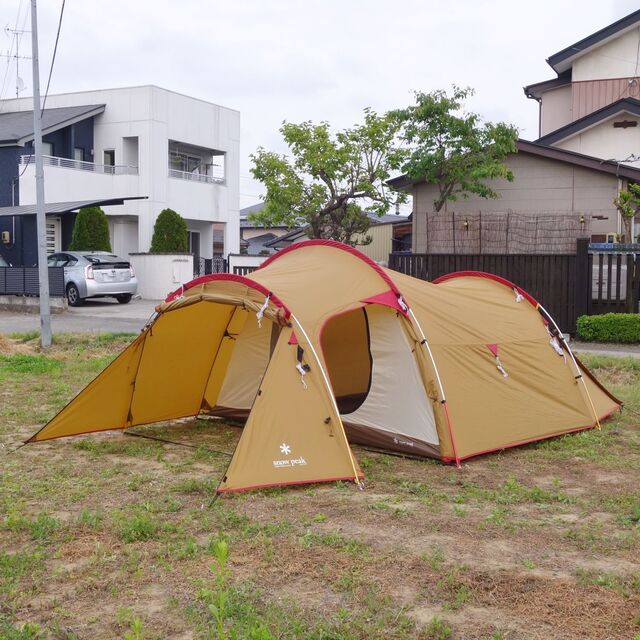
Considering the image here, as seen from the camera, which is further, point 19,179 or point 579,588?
point 19,179

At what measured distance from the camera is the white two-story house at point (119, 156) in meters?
27.8

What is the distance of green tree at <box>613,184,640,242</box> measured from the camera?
17875 mm

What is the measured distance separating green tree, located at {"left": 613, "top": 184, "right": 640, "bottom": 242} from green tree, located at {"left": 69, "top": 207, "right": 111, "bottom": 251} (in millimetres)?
14530

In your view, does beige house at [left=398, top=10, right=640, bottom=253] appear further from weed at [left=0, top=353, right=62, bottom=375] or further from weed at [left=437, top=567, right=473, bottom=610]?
weed at [left=437, top=567, right=473, bottom=610]

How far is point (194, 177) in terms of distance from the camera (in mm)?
31859

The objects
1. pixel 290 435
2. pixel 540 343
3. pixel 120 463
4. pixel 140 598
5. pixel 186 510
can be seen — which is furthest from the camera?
pixel 540 343

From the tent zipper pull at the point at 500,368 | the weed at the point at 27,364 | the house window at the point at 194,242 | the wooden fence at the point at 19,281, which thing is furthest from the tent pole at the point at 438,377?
the house window at the point at 194,242

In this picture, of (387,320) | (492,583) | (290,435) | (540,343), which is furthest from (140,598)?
(540,343)

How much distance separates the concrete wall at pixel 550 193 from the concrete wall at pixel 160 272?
7.02 m

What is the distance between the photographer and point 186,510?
5.71 m

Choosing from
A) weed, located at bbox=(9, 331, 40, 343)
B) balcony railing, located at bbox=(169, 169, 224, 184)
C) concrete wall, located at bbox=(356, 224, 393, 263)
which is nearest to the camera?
weed, located at bbox=(9, 331, 40, 343)

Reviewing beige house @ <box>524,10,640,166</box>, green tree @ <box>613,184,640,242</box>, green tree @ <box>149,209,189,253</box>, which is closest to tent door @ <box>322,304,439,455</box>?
green tree @ <box>613,184,640,242</box>

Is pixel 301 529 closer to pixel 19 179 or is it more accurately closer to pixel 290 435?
pixel 290 435

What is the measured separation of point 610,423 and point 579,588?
4.52m
